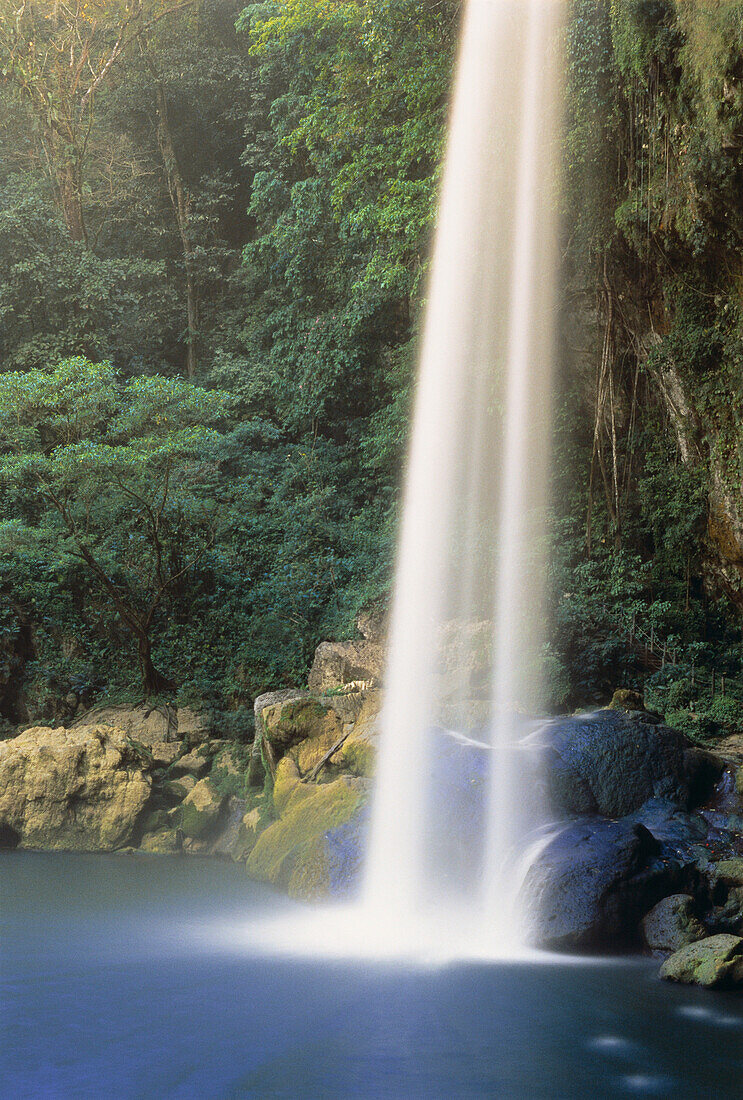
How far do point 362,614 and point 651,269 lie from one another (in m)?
6.56

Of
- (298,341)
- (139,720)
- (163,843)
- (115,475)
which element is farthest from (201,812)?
(298,341)

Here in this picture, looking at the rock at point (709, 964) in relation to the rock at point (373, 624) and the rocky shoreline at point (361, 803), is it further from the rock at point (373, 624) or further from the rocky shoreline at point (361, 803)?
the rock at point (373, 624)

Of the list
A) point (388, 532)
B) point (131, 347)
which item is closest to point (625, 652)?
point (388, 532)

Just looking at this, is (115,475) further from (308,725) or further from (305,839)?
(305,839)

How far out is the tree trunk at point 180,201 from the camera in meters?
22.6

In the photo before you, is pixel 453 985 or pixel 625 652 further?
pixel 625 652

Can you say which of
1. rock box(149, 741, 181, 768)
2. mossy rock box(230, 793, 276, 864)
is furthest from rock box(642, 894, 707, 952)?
rock box(149, 741, 181, 768)

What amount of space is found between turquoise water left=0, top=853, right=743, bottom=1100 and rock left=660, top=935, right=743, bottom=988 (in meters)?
0.12

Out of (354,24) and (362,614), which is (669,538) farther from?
(354,24)

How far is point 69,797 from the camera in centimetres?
1148

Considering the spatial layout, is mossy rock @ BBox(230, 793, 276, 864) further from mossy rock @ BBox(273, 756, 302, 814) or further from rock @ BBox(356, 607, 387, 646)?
rock @ BBox(356, 607, 387, 646)

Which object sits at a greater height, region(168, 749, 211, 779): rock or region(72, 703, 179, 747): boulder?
region(72, 703, 179, 747): boulder

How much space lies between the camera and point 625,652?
1280cm

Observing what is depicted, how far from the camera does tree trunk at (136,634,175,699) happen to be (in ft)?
47.1
